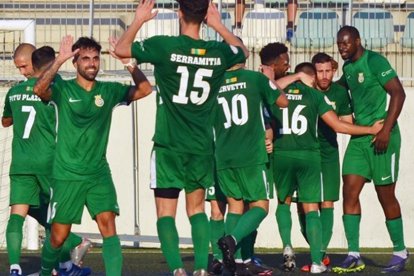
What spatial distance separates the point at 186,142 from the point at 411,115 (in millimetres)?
7261

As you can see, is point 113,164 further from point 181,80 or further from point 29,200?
point 181,80

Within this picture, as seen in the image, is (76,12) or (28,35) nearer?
(28,35)

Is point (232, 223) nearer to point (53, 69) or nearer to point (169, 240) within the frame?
point (169, 240)

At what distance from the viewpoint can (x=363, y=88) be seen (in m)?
13.8

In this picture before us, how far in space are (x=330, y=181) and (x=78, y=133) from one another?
4108 millimetres

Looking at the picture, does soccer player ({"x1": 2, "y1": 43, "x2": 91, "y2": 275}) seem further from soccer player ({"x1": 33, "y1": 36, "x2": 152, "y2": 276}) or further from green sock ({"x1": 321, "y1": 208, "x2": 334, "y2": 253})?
green sock ({"x1": 321, "y1": 208, "x2": 334, "y2": 253})

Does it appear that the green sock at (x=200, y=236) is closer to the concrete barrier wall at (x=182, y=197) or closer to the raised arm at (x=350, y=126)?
the raised arm at (x=350, y=126)

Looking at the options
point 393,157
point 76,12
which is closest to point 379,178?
point 393,157

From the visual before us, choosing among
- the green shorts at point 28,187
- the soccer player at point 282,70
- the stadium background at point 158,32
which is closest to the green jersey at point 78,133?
the green shorts at point 28,187

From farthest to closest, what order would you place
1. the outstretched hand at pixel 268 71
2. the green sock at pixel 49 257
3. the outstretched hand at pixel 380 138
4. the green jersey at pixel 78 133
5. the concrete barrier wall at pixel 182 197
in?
the concrete barrier wall at pixel 182 197 → the outstretched hand at pixel 380 138 → the outstretched hand at pixel 268 71 → the green sock at pixel 49 257 → the green jersey at pixel 78 133

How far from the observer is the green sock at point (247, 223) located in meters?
12.5

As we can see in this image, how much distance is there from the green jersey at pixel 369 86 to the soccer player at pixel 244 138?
4.43ft

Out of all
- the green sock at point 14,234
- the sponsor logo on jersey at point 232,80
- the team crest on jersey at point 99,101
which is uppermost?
the sponsor logo on jersey at point 232,80

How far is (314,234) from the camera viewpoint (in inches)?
535
